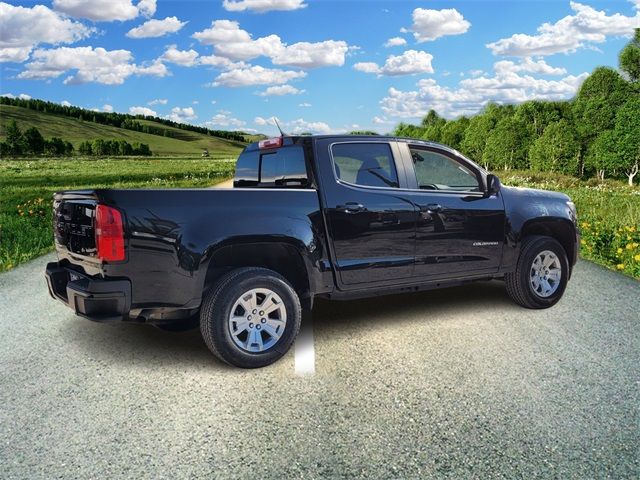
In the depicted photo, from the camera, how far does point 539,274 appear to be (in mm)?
6547

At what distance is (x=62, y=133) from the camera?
5827 inches

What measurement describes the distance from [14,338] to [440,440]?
4.06 metres

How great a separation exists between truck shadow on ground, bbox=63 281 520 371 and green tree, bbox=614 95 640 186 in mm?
39285

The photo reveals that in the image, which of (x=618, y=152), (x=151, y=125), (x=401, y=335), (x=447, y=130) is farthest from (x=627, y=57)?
(x=151, y=125)

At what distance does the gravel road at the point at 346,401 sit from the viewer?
3.20 metres

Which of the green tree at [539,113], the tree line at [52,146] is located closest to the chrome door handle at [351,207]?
the green tree at [539,113]

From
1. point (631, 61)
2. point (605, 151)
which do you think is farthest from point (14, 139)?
point (605, 151)

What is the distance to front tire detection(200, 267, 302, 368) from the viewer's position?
15.2ft

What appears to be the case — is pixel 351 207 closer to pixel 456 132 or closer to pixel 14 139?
pixel 456 132

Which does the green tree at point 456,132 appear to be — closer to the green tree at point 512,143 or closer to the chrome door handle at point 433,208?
the green tree at point 512,143

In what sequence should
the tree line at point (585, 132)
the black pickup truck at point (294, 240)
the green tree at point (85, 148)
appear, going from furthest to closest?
the green tree at point (85, 148) → the tree line at point (585, 132) → the black pickup truck at point (294, 240)

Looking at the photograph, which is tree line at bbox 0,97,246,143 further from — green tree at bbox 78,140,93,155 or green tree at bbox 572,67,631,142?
green tree at bbox 572,67,631,142

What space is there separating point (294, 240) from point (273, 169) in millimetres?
1037

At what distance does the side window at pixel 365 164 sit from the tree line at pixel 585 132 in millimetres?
38845
